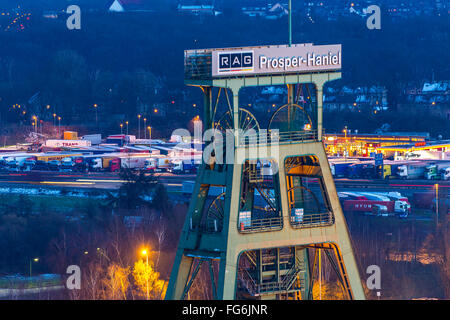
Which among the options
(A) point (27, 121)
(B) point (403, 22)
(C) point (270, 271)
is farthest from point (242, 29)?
(C) point (270, 271)

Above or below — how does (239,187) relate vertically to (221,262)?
above

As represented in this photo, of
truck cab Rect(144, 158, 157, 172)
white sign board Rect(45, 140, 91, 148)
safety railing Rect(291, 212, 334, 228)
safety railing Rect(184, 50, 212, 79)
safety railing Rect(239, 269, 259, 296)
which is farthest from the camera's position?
white sign board Rect(45, 140, 91, 148)

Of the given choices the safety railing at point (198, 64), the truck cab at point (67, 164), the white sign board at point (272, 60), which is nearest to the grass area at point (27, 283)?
the safety railing at point (198, 64)

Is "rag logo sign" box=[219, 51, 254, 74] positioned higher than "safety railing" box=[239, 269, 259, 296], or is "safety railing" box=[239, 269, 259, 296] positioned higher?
"rag logo sign" box=[219, 51, 254, 74]

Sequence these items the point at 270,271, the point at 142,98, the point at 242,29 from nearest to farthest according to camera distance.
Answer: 1. the point at 270,271
2. the point at 142,98
3. the point at 242,29

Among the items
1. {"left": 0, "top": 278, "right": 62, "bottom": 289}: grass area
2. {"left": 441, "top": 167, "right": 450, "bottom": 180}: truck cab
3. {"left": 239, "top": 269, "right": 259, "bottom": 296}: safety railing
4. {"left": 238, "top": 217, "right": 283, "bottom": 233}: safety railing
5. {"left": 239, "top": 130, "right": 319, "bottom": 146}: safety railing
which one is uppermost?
{"left": 239, "top": 130, "right": 319, "bottom": 146}: safety railing

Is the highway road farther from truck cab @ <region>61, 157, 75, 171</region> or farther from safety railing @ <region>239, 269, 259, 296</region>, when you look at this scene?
safety railing @ <region>239, 269, 259, 296</region>

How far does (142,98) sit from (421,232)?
82.3m

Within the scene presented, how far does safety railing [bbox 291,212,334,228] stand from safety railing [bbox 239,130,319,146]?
68.3 inches

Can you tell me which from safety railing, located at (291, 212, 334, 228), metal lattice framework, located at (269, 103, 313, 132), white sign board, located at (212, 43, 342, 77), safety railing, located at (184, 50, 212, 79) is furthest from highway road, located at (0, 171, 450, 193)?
safety railing, located at (184, 50, 212, 79)

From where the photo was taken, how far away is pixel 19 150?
110 m

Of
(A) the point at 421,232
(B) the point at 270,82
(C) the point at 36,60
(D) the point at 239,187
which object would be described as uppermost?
(C) the point at 36,60

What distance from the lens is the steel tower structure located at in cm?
2358
